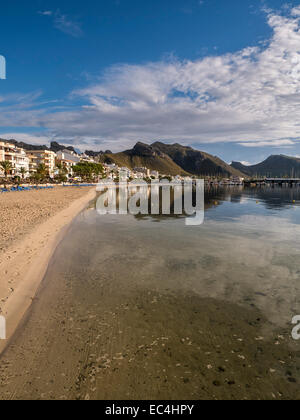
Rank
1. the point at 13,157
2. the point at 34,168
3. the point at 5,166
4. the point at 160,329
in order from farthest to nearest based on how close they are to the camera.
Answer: the point at 34,168 → the point at 13,157 → the point at 5,166 → the point at 160,329

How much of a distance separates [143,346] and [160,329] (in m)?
1.01

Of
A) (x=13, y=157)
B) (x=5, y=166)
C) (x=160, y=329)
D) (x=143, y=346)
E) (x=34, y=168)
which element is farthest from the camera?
(x=34, y=168)

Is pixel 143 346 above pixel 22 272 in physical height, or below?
below

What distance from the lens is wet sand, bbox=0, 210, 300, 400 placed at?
560cm

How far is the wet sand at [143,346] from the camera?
18.4 feet

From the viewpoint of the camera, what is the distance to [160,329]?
310 inches

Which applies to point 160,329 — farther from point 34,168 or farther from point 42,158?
point 42,158

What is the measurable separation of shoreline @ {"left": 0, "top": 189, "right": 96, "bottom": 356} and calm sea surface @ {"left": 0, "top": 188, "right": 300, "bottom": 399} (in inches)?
16.5

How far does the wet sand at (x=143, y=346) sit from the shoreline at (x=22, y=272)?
0.36 m

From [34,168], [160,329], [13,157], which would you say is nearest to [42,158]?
[34,168]

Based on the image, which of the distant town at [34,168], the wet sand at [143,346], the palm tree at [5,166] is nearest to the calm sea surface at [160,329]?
the wet sand at [143,346]

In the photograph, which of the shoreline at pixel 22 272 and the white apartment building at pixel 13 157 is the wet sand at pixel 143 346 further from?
the white apartment building at pixel 13 157

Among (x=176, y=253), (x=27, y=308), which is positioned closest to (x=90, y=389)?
(x=27, y=308)
